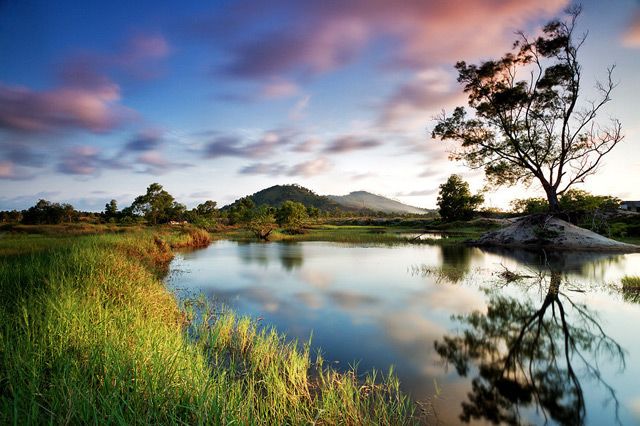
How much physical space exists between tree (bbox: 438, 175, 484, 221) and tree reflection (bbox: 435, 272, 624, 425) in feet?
244

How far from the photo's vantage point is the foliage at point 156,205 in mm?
73688

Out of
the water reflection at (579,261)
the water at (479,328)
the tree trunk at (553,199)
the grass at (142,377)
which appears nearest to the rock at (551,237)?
the tree trunk at (553,199)

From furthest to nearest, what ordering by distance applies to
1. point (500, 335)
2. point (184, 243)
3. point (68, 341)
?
point (184, 243) < point (500, 335) < point (68, 341)

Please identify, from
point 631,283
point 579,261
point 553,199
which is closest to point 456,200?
point 553,199

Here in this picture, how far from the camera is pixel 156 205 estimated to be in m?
74.9

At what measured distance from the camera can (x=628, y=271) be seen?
17578mm

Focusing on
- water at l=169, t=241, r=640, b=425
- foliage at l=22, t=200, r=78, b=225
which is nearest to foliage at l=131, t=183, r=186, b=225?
foliage at l=22, t=200, r=78, b=225

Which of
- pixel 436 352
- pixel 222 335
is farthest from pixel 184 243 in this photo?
pixel 436 352

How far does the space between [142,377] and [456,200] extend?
86425mm

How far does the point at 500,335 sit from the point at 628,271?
14.4 m

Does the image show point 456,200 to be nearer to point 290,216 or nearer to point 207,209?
point 290,216

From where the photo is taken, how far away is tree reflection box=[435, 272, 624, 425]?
5.86m

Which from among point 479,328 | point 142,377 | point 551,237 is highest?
point 551,237

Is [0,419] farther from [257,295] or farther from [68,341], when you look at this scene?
[257,295]
